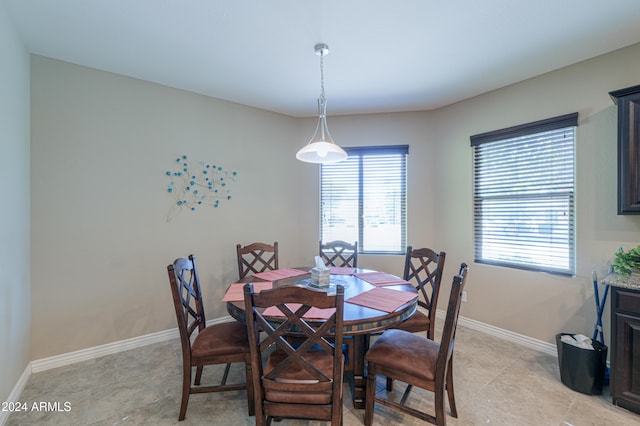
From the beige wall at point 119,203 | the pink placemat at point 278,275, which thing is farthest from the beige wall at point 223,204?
the pink placemat at point 278,275

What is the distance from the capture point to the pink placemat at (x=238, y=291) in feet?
6.56

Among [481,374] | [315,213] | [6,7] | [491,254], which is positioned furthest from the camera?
[315,213]

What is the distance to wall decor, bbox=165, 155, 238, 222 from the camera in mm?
3195

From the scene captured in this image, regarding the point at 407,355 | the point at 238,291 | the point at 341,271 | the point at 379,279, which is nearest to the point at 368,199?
the point at 341,271

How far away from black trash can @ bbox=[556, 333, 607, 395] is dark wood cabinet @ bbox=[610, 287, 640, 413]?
0.34 feet

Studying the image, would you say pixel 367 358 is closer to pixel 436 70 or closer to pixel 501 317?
pixel 501 317

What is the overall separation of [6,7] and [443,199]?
4.33 metres

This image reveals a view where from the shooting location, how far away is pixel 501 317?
3.16 meters

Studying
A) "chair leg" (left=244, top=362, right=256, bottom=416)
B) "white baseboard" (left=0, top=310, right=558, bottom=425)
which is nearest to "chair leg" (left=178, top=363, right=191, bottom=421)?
"chair leg" (left=244, top=362, right=256, bottom=416)

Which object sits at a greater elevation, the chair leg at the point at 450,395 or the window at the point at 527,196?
the window at the point at 527,196

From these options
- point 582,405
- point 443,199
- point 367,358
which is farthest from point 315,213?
point 582,405

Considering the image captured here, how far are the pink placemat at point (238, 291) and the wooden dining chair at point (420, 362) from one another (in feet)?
3.11

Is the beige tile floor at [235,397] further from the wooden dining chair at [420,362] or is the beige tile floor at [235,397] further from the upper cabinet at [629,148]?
the upper cabinet at [629,148]

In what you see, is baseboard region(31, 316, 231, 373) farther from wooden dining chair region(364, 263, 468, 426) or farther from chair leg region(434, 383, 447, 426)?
chair leg region(434, 383, 447, 426)
